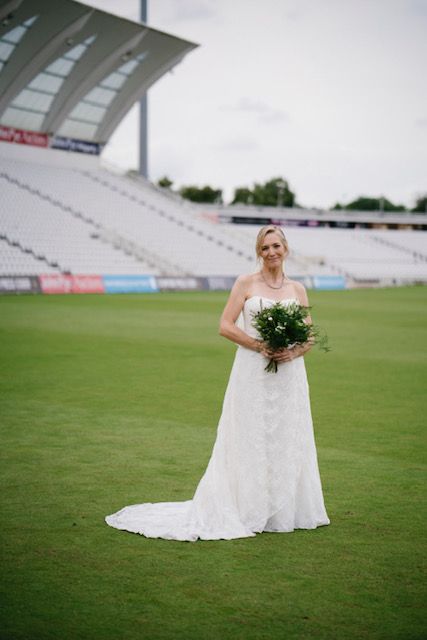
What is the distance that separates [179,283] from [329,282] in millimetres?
13402

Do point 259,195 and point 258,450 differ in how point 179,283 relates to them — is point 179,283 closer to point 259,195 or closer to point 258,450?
point 258,450

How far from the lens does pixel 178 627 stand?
4.56 m

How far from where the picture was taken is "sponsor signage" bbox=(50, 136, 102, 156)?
197 feet

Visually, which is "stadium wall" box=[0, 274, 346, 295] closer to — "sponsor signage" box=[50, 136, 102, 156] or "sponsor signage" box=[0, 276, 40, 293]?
"sponsor signage" box=[0, 276, 40, 293]

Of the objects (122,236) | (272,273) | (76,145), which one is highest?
(76,145)

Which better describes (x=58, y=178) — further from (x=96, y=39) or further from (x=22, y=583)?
(x=22, y=583)

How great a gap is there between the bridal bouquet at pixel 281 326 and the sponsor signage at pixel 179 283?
40.0 m

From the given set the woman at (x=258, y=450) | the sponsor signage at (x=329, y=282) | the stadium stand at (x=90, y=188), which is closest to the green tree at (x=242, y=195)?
the stadium stand at (x=90, y=188)

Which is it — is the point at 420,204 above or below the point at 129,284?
above

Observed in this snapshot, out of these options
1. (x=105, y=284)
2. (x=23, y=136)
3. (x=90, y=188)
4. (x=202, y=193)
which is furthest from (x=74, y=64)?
(x=202, y=193)

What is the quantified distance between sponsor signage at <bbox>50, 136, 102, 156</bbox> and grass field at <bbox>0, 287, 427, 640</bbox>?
46.4m

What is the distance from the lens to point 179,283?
156 ft

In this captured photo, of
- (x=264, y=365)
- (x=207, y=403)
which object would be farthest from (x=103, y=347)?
(x=264, y=365)

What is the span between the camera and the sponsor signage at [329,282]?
182 feet
